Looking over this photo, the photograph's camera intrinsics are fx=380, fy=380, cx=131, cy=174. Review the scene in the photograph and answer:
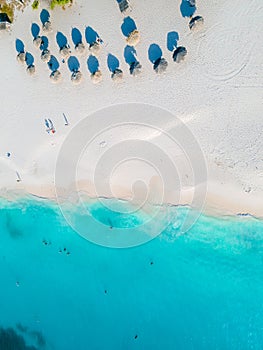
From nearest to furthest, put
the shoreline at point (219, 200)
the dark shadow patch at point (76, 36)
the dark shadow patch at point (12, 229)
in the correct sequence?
the shoreline at point (219, 200)
the dark shadow patch at point (76, 36)
the dark shadow patch at point (12, 229)

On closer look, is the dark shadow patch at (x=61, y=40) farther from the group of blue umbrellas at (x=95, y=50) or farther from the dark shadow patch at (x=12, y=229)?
the dark shadow patch at (x=12, y=229)

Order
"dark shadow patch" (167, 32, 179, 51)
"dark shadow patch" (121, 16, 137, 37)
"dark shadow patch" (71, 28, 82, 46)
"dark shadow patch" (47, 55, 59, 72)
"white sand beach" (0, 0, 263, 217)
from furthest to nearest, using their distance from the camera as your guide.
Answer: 1. "dark shadow patch" (47, 55, 59, 72)
2. "dark shadow patch" (71, 28, 82, 46)
3. "dark shadow patch" (121, 16, 137, 37)
4. "dark shadow patch" (167, 32, 179, 51)
5. "white sand beach" (0, 0, 263, 217)

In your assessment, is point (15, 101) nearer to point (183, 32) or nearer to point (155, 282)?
point (183, 32)

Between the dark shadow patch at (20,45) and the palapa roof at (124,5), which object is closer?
the palapa roof at (124,5)

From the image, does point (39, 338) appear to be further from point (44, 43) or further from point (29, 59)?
point (44, 43)

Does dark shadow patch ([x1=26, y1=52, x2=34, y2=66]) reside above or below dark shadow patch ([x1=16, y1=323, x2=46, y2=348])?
above

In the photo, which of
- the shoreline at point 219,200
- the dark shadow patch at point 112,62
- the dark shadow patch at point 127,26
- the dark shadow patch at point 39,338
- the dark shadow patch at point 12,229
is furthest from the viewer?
the dark shadow patch at point 12,229

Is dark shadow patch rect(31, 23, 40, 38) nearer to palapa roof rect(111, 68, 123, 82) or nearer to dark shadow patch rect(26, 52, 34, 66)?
dark shadow patch rect(26, 52, 34, 66)

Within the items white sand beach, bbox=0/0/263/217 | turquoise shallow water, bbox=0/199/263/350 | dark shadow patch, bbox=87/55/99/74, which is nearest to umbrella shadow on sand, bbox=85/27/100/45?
white sand beach, bbox=0/0/263/217

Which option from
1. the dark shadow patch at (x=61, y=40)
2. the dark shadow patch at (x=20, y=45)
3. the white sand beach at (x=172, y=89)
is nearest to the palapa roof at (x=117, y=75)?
the white sand beach at (x=172, y=89)
